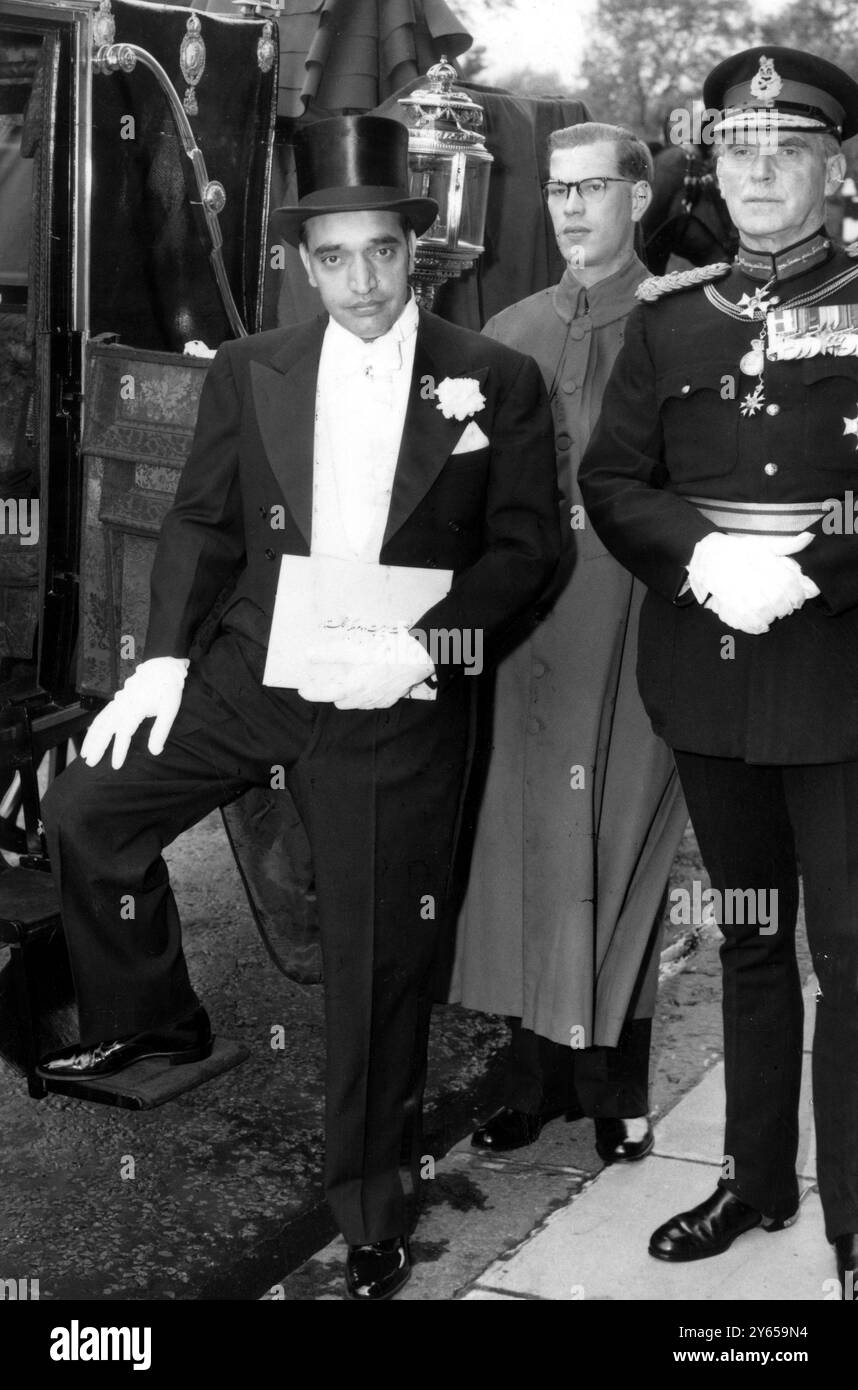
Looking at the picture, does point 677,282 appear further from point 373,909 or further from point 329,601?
point 373,909

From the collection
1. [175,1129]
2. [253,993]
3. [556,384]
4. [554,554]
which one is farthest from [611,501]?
[253,993]

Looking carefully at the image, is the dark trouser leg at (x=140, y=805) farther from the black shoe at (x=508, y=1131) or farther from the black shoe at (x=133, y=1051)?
the black shoe at (x=508, y=1131)

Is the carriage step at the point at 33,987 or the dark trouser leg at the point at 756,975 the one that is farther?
the carriage step at the point at 33,987

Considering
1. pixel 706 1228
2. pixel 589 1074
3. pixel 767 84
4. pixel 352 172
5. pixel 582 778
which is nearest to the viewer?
pixel 767 84

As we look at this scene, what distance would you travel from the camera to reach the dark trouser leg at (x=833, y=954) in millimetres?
2797

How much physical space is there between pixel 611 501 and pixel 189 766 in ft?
2.75

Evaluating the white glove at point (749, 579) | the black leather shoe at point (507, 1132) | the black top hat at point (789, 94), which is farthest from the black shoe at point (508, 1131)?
the black top hat at point (789, 94)

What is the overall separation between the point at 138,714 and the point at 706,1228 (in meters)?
1.34

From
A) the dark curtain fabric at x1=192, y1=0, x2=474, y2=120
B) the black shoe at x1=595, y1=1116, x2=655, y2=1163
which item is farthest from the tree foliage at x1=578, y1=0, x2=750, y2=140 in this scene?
the black shoe at x1=595, y1=1116, x2=655, y2=1163

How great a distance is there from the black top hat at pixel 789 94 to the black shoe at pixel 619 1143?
1939 millimetres

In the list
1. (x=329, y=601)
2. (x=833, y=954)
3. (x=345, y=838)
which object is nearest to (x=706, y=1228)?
(x=833, y=954)

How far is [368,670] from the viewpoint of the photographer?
9.08 feet

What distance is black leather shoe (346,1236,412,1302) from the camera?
115 inches

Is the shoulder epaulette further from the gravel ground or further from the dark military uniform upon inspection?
the gravel ground
